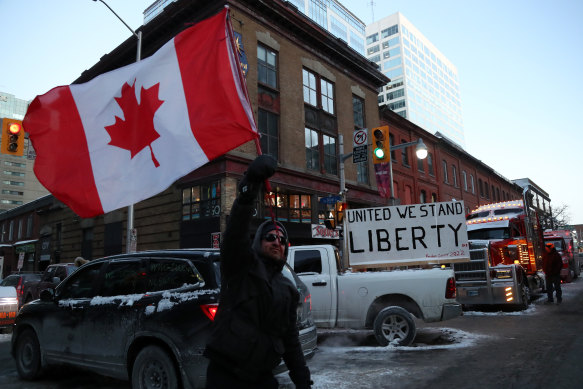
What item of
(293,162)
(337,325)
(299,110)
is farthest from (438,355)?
(299,110)

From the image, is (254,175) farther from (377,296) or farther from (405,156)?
(405,156)

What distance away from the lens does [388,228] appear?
9.32 m

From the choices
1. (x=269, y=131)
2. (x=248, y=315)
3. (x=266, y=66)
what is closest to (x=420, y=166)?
(x=269, y=131)

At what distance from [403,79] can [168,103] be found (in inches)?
4019

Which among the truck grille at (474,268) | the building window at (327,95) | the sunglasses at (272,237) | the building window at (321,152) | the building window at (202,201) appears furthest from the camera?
the building window at (327,95)

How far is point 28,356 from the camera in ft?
20.1

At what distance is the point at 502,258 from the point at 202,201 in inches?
498

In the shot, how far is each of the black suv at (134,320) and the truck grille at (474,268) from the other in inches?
310

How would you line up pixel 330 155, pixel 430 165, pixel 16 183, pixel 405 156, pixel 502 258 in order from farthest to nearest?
pixel 16 183 < pixel 430 165 < pixel 405 156 < pixel 330 155 < pixel 502 258

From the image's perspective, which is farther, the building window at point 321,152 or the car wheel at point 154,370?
the building window at point 321,152

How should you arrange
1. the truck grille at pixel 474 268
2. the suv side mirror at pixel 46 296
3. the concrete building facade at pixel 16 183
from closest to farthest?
the suv side mirror at pixel 46 296
the truck grille at pixel 474 268
the concrete building facade at pixel 16 183

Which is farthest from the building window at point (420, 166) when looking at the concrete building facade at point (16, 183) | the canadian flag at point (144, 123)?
the concrete building facade at point (16, 183)

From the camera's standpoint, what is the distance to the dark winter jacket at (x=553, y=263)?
1373 centimetres

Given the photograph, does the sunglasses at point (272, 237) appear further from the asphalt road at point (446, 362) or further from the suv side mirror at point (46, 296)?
the suv side mirror at point (46, 296)
